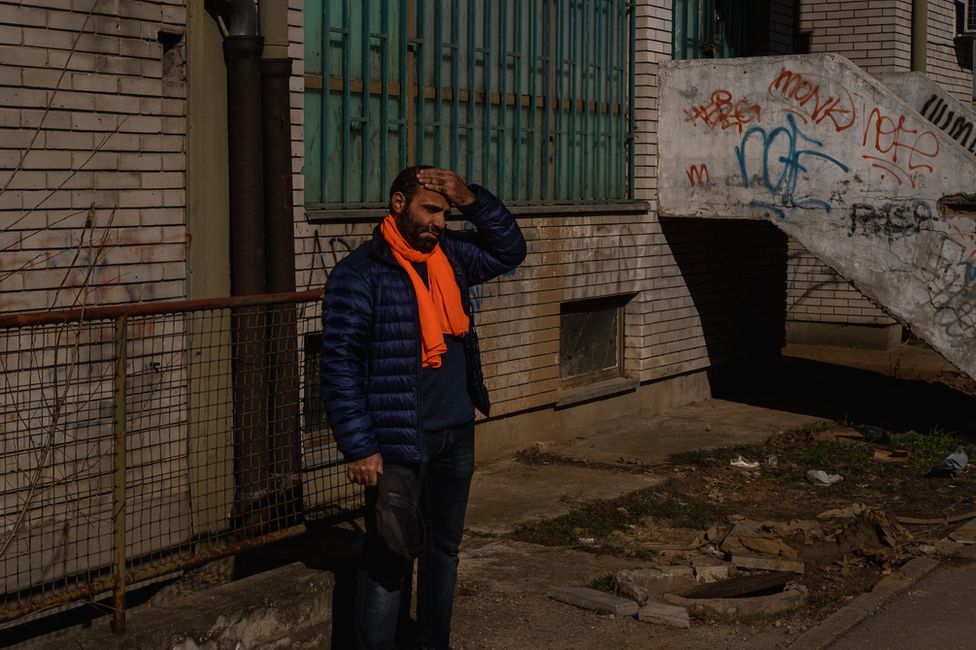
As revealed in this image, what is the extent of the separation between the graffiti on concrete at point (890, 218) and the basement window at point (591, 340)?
2.16 meters

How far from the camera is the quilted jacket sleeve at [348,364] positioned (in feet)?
14.8

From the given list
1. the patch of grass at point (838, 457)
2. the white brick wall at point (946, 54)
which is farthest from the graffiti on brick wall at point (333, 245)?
the white brick wall at point (946, 54)

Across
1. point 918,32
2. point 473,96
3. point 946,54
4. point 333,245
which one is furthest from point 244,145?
point 946,54

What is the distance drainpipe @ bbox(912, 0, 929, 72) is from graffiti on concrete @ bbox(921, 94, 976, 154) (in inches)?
106

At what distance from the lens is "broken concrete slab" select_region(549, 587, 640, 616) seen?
604cm

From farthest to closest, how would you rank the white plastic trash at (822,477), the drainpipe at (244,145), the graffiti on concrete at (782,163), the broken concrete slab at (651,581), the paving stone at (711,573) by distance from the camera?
the graffiti on concrete at (782,163)
the white plastic trash at (822,477)
the drainpipe at (244,145)
the paving stone at (711,573)
the broken concrete slab at (651,581)

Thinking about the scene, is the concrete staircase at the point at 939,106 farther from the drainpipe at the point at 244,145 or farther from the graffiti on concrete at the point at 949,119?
the drainpipe at the point at 244,145

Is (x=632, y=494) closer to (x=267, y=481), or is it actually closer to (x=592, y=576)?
(x=592, y=576)

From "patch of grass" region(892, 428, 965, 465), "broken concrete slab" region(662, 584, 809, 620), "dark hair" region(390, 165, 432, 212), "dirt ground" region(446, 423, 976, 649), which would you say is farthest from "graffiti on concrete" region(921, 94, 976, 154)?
"dark hair" region(390, 165, 432, 212)

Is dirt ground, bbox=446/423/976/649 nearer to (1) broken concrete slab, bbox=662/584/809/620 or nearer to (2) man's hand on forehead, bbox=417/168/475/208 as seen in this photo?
(1) broken concrete slab, bbox=662/584/809/620

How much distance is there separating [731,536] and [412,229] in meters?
3.40

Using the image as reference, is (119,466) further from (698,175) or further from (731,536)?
(698,175)

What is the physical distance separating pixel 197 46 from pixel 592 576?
3.53 metres

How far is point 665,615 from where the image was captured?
233 inches
